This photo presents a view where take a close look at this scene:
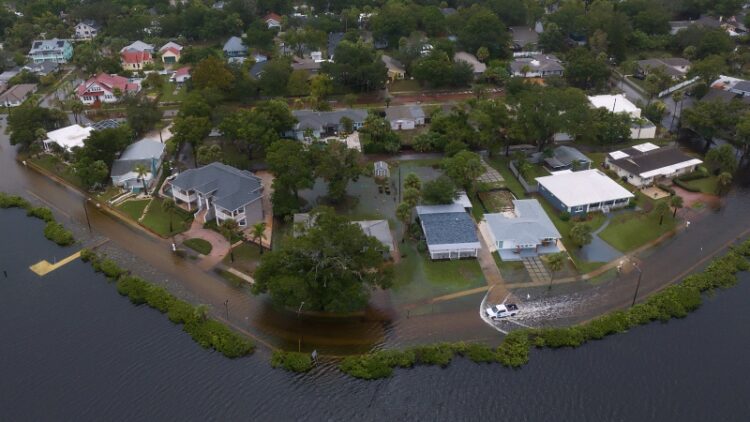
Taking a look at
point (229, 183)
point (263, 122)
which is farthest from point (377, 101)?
point (229, 183)

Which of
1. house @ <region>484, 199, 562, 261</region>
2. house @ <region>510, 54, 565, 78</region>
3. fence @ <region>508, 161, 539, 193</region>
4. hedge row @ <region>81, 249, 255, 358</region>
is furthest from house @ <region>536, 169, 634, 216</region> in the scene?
house @ <region>510, 54, 565, 78</region>

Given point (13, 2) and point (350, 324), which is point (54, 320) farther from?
point (13, 2)

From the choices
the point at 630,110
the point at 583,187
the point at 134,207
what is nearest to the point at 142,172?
the point at 134,207

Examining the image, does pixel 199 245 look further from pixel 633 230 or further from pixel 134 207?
pixel 633 230

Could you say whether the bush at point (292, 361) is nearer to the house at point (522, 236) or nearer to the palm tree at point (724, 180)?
the house at point (522, 236)

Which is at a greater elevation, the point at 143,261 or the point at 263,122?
the point at 263,122

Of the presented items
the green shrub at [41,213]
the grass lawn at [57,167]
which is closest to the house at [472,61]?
the grass lawn at [57,167]
